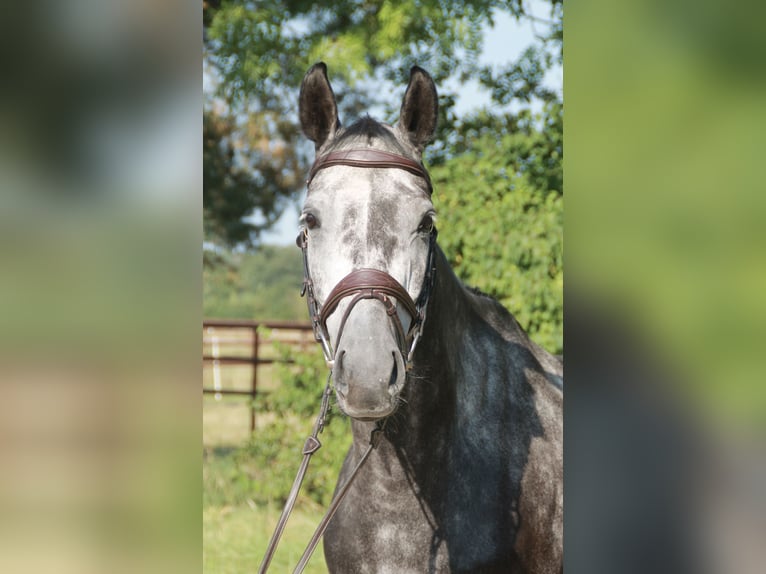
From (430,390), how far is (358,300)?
0.62m

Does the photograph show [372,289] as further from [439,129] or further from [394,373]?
[439,129]

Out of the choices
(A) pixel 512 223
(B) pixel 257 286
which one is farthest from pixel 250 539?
(B) pixel 257 286

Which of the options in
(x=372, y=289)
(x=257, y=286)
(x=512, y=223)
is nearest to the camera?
(x=372, y=289)

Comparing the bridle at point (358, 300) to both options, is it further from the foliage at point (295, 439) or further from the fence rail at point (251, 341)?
the fence rail at point (251, 341)

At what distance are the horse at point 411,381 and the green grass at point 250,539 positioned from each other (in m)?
2.86

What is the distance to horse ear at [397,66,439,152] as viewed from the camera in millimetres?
2621

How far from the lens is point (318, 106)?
2.66 meters

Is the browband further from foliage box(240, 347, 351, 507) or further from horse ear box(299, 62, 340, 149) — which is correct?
foliage box(240, 347, 351, 507)

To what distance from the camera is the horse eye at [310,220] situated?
232cm

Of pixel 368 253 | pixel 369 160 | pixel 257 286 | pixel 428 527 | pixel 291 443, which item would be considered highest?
pixel 369 160
